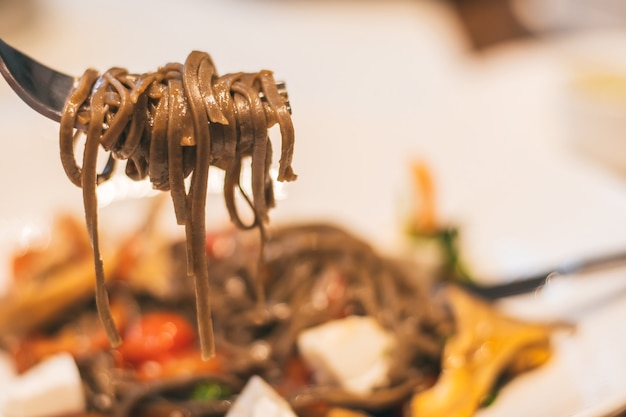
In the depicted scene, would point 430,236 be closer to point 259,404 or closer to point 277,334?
point 277,334

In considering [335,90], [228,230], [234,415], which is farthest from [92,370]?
[335,90]

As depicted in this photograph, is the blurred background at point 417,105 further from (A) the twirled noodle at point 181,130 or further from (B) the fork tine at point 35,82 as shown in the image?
(A) the twirled noodle at point 181,130

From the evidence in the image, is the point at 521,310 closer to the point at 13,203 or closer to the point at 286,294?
the point at 286,294

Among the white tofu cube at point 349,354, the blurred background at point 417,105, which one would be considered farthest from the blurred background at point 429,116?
the white tofu cube at point 349,354

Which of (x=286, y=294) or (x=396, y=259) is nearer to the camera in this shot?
(x=286, y=294)

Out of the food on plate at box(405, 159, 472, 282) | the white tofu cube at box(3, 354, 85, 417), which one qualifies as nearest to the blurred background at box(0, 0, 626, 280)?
the food on plate at box(405, 159, 472, 282)

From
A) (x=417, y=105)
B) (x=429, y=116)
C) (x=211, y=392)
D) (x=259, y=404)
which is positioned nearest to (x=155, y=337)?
(x=211, y=392)

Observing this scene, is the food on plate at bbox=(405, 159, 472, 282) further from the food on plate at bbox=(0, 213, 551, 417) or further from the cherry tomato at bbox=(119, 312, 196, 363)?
the cherry tomato at bbox=(119, 312, 196, 363)
